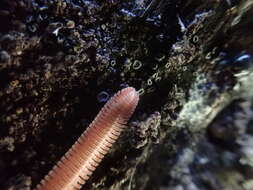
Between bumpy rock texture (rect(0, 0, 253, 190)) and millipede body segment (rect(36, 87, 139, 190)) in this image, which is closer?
millipede body segment (rect(36, 87, 139, 190))

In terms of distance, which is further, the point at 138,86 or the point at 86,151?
the point at 138,86

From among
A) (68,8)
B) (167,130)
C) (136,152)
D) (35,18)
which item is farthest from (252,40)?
(35,18)

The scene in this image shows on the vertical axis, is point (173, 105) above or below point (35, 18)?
below

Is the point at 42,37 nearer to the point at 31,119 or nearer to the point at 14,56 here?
the point at 14,56

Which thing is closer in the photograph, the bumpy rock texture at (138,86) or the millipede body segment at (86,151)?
the millipede body segment at (86,151)

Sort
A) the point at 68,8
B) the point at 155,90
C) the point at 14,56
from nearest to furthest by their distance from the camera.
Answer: the point at 14,56
the point at 68,8
the point at 155,90
